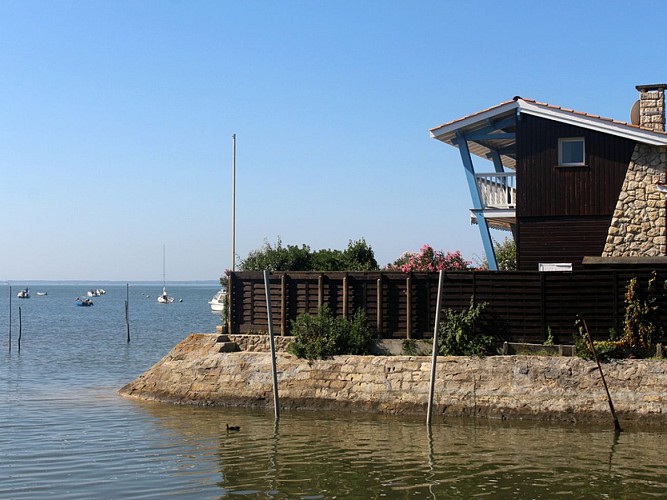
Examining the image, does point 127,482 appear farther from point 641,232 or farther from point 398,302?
point 641,232

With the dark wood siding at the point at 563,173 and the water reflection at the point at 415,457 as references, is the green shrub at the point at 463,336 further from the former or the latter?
the dark wood siding at the point at 563,173

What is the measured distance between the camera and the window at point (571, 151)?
30141 mm

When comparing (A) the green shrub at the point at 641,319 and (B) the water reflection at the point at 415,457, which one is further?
(A) the green shrub at the point at 641,319

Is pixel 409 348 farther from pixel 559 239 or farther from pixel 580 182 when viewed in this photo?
pixel 580 182

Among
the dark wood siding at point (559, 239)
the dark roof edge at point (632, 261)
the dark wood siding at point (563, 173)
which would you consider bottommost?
the dark roof edge at point (632, 261)

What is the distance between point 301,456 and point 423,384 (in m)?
5.46

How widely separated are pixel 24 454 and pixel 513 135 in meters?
19.1

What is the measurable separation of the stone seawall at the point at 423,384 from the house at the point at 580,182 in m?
6.60

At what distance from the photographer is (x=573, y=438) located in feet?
71.4

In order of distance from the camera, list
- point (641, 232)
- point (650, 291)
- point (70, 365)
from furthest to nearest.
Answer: point (70, 365)
point (641, 232)
point (650, 291)

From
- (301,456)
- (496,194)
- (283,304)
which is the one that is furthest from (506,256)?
(301,456)

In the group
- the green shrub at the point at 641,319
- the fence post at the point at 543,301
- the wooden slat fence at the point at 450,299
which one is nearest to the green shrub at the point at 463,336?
the wooden slat fence at the point at 450,299

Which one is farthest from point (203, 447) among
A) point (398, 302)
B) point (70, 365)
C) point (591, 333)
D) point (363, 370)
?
point (70, 365)

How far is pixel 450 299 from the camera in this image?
87.2ft
